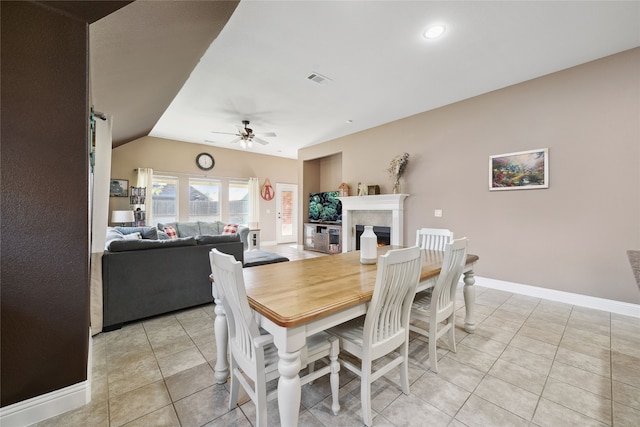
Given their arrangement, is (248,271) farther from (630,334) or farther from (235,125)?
(235,125)

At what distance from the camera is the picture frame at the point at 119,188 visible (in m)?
5.60

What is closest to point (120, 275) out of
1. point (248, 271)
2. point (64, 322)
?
point (64, 322)

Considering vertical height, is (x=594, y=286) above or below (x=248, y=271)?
below

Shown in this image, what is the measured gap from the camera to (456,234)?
161 inches

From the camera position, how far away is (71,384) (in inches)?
58.0

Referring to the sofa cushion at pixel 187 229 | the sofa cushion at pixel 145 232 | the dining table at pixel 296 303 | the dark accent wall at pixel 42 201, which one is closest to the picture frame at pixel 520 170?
the dining table at pixel 296 303

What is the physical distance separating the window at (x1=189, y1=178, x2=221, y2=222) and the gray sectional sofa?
4.31m

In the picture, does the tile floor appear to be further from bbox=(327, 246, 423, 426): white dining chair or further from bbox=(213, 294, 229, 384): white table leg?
bbox=(327, 246, 423, 426): white dining chair

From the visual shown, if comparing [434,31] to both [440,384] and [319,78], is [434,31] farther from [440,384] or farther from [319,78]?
[440,384]

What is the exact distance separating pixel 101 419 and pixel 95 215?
159 cm

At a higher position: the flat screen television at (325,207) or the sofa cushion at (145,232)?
the flat screen television at (325,207)

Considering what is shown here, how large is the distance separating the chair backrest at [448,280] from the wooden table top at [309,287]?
8 centimetres

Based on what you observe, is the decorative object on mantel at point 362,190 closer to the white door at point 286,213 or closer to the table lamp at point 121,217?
the white door at point 286,213

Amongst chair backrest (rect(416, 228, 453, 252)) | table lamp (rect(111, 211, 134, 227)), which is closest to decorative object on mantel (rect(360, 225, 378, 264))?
chair backrest (rect(416, 228, 453, 252))
